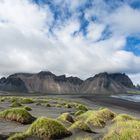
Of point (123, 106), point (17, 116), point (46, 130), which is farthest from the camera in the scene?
point (123, 106)

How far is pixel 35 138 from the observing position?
54.4 feet

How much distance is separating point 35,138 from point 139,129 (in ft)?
18.1

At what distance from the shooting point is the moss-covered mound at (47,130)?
56.1ft

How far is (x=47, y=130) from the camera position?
17406mm

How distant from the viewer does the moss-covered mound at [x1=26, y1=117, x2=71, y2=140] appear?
17.1m

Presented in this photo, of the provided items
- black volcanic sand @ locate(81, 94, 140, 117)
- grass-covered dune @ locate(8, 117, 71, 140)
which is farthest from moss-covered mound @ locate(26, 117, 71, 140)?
black volcanic sand @ locate(81, 94, 140, 117)

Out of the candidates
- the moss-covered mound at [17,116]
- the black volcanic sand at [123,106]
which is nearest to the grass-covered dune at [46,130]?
the moss-covered mound at [17,116]

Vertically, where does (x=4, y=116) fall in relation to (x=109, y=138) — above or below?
above

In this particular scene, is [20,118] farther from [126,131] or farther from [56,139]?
[126,131]

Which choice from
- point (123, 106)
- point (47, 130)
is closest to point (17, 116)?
point (47, 130)

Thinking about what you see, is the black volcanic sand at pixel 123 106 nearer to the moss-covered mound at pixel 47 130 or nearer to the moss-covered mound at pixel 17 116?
the moss-covered mound at pixel 17 116

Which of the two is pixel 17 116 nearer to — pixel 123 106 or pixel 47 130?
pixel 47 130

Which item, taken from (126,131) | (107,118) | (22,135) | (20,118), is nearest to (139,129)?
(126,131)

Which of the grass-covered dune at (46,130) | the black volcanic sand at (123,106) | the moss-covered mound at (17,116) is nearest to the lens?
the grass-covered dune at (46,130)
